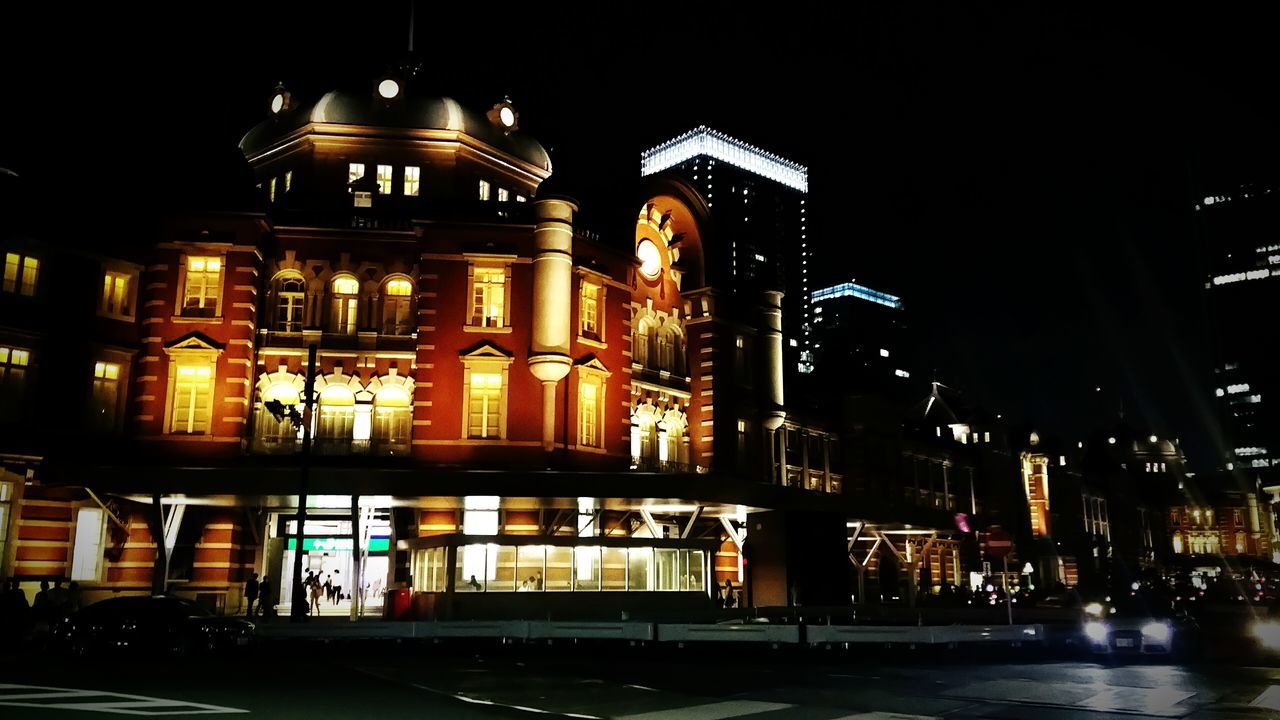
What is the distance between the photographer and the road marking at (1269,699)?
1556 centimetres

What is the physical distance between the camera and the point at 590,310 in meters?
42.3

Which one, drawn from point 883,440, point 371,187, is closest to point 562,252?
point 371,187

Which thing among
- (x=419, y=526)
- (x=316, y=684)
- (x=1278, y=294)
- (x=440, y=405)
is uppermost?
(x=1278, y=294)

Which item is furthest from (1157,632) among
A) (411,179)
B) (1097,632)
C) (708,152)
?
(708,152)

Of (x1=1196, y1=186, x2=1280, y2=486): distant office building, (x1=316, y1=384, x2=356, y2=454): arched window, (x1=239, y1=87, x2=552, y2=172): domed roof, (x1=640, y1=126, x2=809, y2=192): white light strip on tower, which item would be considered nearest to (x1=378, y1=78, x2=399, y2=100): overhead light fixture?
(x1=239, y1=87, x2=552, y2=172): domed roof

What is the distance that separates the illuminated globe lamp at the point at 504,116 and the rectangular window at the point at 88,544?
23.5 meters

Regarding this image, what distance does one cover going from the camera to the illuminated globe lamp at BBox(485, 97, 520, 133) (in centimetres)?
4834

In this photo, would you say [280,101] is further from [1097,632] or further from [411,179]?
[1097,632]

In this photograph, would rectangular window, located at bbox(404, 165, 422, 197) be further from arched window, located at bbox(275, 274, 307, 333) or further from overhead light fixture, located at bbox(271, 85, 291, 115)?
arched window, located at bbox(275, 274, 307, 333)

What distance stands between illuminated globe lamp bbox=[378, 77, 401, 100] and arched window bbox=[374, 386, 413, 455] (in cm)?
1437

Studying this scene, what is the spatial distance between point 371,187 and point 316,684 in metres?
30.8

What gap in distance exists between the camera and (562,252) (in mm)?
39688

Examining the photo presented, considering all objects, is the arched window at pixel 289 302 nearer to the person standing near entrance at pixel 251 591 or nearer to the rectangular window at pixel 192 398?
the rectangular window at pixel 192 398

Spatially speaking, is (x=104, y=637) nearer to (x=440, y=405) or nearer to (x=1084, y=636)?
(x=440, y=405)
